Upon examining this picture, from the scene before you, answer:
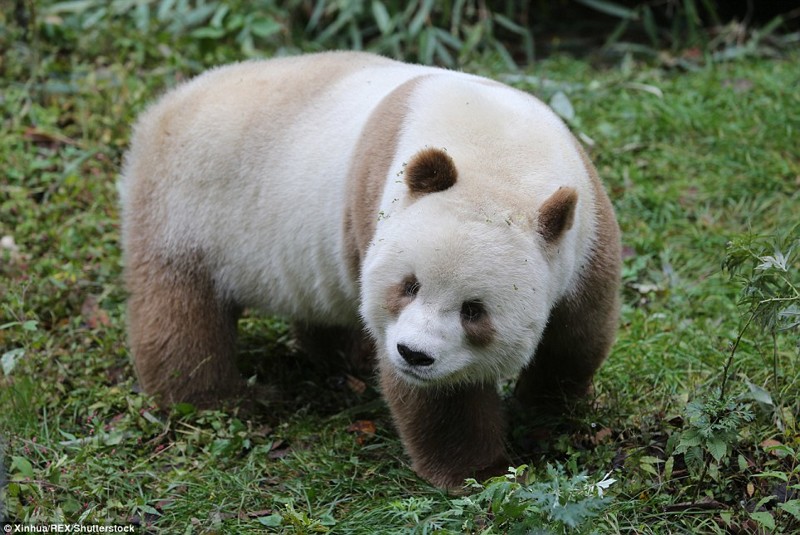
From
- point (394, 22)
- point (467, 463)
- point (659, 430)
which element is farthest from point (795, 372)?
point (394, 22)

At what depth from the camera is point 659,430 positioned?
15.9 feet

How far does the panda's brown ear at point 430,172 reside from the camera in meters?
4.04

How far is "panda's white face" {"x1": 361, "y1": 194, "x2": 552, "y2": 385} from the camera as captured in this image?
3.99 meters

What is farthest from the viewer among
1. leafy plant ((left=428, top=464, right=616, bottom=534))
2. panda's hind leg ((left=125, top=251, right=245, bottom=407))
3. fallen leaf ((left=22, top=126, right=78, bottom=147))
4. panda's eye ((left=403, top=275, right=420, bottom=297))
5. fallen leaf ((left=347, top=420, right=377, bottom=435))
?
fallen leaf ((left=22, top=126, right=78, bottom=147))

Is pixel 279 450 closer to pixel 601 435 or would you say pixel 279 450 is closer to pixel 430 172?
pixel 601 435

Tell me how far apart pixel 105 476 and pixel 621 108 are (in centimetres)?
520

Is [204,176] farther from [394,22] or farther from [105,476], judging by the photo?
[394,22]

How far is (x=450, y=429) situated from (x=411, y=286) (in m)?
0.95

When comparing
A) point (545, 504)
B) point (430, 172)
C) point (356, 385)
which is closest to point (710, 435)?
point (545, 504)

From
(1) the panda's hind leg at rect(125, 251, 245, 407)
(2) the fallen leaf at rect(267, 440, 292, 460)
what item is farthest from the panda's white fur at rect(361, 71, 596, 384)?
(1) the panda's hind leg at rect(125, 251, 245, 407)

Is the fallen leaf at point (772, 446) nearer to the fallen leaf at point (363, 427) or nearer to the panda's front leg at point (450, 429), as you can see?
the panda's front leg at point (450, 429)

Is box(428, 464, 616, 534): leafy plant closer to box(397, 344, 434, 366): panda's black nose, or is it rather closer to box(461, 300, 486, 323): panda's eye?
box(397, 344, 434, 366): panda's black nose

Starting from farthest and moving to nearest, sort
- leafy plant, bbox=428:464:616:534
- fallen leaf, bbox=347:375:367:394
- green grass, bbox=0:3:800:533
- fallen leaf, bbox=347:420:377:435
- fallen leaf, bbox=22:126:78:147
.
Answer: fallen leaf, bbox=22:126:78:147, fallen leaf, bbox=347:375:367:394, fallen leaf, bbox=347:420:377:435, green grass, bbox=0:3:800:533, leafy plant, bbox=428:464:616:534

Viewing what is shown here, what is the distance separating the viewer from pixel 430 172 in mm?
4102
